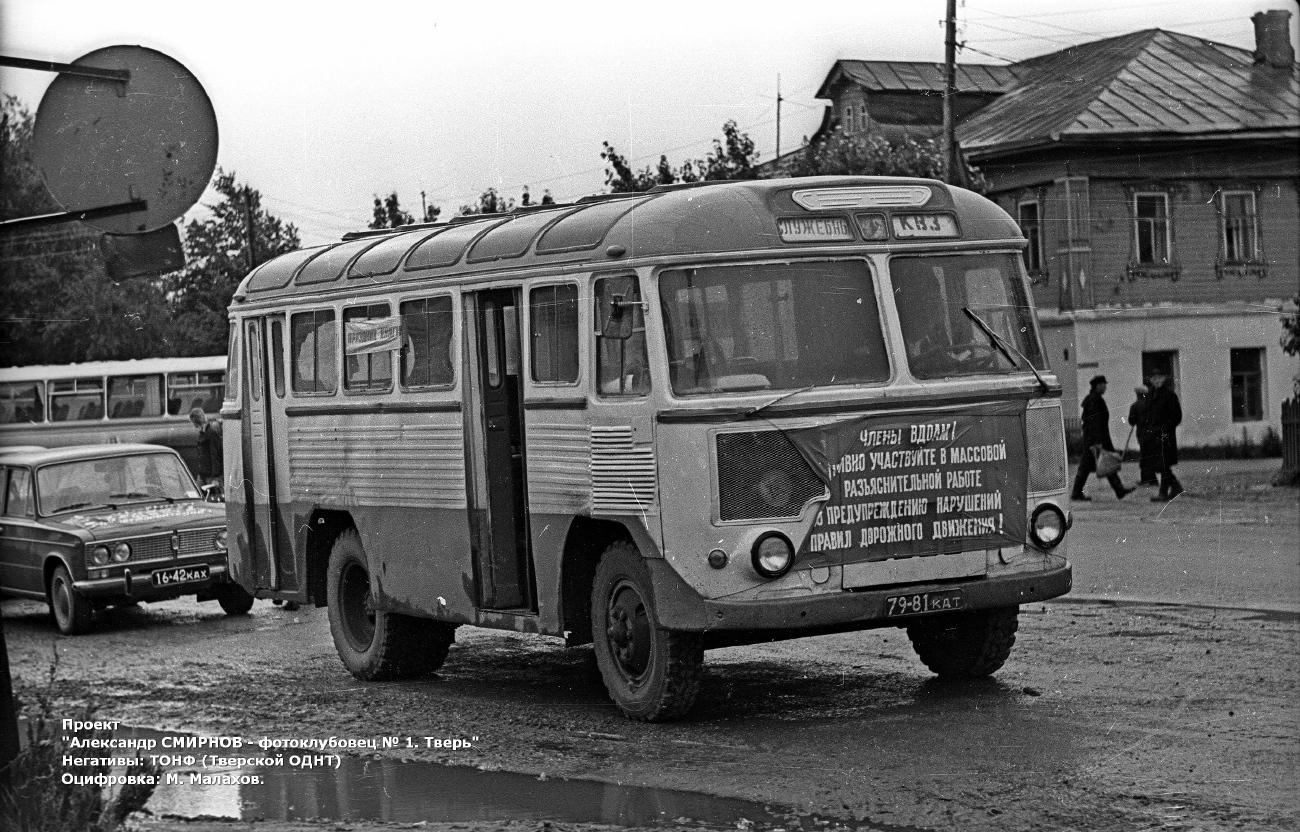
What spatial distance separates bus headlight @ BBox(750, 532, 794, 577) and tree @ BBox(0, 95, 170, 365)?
3.12 m

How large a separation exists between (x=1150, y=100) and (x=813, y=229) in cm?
2878

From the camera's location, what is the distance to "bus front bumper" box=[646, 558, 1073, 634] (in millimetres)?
9251

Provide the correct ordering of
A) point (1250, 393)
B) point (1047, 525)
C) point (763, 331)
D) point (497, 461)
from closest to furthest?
point (763, 331), point (1047, 525), point (497, 461), point (1250, 393)

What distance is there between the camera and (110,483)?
58.2 ft

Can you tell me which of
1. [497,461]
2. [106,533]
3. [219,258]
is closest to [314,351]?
[219,258]

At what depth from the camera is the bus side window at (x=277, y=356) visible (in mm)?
13328

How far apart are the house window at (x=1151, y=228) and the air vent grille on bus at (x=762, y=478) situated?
31.9m

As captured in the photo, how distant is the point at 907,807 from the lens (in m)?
7.47

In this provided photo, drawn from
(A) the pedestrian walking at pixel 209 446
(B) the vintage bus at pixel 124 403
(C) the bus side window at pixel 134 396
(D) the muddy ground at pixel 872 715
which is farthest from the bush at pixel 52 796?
Answer: (C) the bus side window at pixel 134 396

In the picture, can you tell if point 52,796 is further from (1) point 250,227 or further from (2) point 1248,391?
(2) point 1248,391

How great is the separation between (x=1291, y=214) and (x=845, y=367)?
3426cm

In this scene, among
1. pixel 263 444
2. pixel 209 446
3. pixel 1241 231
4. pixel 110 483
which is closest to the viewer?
pixel 263 444

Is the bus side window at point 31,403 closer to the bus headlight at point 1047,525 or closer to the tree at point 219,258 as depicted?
the tree at point 219,258

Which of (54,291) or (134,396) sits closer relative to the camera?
(54,291)
